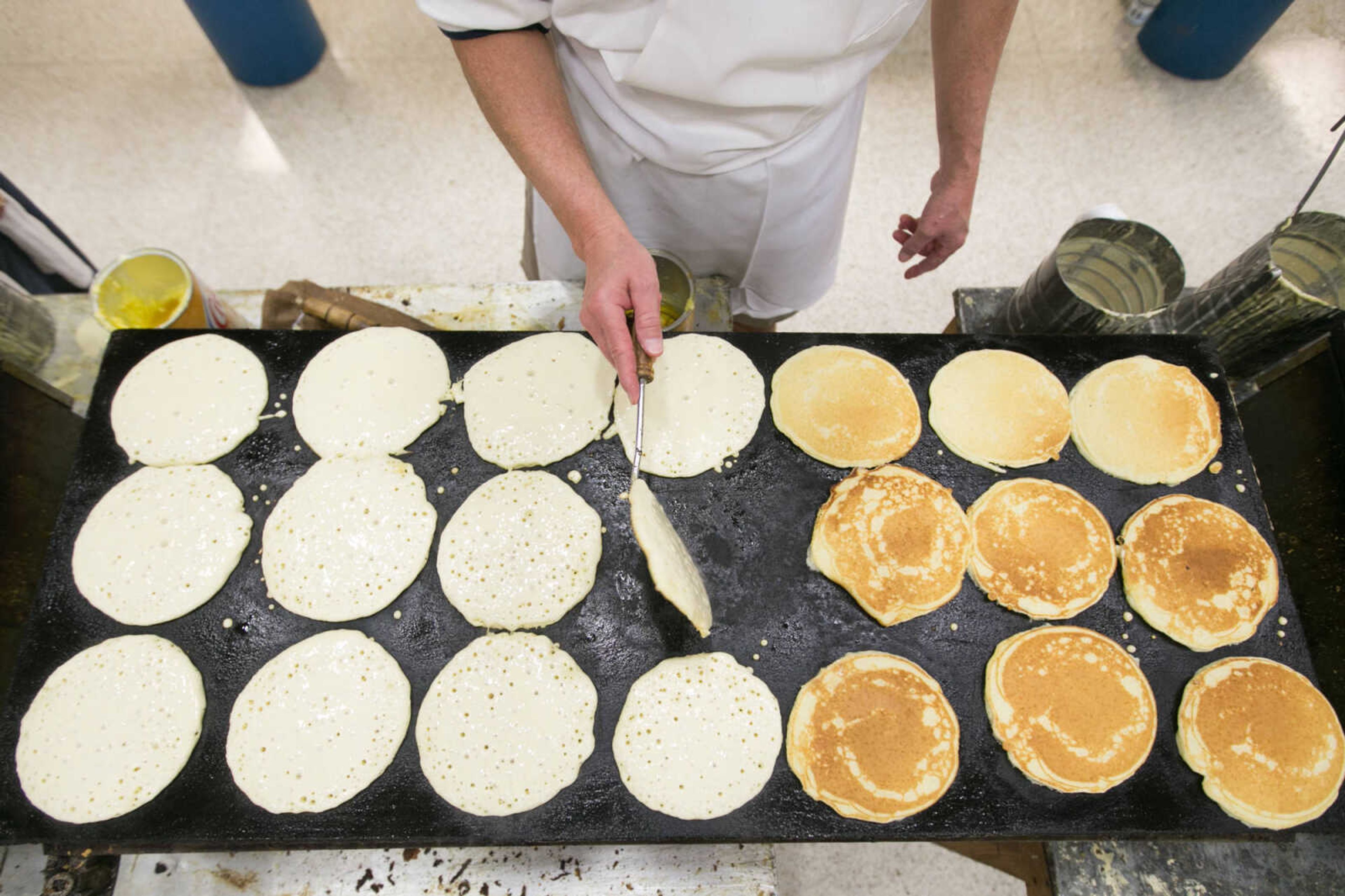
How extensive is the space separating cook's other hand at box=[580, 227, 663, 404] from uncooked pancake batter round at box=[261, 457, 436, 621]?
552 millimetres

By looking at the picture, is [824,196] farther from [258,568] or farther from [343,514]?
[258,568]

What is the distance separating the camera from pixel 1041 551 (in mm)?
1511

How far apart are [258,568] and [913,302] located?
2.70 metres

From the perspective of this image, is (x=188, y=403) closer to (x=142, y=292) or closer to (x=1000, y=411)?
(x=142, y=292)

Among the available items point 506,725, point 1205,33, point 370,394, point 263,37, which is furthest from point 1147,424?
point 263,37

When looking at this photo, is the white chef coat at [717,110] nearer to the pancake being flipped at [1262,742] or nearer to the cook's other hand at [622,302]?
the cook's other hand at [622,302]

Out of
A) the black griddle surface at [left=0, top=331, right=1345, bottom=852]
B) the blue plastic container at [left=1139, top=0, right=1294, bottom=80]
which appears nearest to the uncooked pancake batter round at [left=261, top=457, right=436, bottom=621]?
the black griddle surface at [left=0, top=331, right=1345, bottom=852]

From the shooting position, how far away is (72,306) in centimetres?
188

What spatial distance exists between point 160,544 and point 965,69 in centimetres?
208

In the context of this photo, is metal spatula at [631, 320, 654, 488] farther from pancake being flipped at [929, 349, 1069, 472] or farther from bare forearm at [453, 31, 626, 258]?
pancake being flipped at [929, 349, 1069, 472]

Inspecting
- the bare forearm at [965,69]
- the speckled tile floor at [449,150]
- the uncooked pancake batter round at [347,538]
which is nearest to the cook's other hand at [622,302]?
the uncooked pancake batter round at [347,538]

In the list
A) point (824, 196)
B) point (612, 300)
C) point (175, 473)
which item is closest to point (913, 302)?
point (824, 196)

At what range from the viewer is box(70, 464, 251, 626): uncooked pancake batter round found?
1.46m

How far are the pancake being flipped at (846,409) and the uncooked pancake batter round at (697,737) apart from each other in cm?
52
